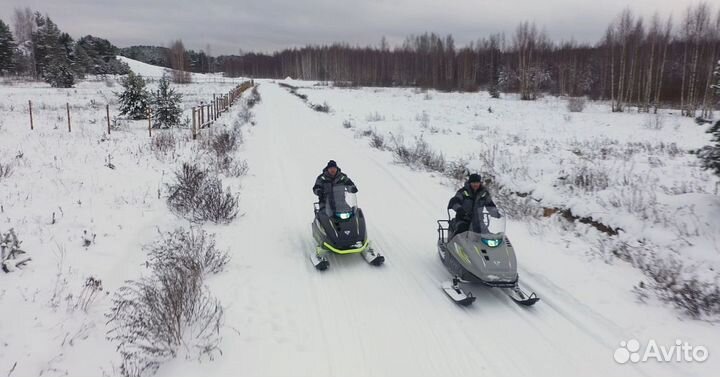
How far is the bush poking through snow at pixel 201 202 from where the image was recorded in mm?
8180

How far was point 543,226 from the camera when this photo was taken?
8.36 metres

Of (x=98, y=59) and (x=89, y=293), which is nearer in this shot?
(x=89, y=293)

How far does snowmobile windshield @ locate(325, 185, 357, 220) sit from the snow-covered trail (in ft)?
2.52

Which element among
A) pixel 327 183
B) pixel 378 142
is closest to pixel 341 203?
pixel 327 183

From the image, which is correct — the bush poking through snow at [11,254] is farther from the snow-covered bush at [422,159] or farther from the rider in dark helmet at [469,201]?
the snow-covered bush at [422,159]

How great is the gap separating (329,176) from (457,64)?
81.9 m

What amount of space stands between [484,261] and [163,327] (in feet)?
12.2

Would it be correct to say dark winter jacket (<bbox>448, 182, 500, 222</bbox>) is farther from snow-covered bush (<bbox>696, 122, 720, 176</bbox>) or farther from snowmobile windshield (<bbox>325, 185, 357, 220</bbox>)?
snow-covered bush (<bbox>696, 122, 720, 176</bbox>)

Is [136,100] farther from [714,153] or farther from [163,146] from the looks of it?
[714,153]

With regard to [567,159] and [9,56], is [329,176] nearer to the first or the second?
[567,159]

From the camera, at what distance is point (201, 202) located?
8352 millimetres

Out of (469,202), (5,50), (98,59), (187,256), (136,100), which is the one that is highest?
(98,59)

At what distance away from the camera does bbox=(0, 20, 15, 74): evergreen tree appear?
59.2 meters

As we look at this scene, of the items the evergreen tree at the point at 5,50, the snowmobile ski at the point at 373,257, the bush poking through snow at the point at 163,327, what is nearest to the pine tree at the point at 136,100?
the snowmobile ski at the point at 373,257
